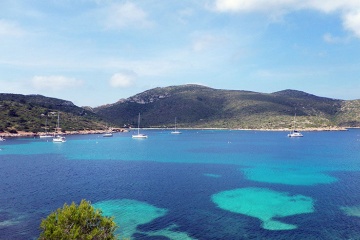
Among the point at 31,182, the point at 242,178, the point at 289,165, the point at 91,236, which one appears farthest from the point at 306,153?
the point at 91,236

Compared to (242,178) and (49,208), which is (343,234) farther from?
(49,208)

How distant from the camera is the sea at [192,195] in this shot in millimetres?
38312

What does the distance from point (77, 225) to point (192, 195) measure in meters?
32.3

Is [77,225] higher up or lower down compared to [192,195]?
higher up

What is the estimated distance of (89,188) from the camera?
58438mm

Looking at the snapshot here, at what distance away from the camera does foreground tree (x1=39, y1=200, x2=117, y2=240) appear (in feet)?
76.8

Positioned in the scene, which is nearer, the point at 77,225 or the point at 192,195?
the point at 77,225

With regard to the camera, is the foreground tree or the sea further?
the sea

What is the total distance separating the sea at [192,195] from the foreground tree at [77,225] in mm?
11452

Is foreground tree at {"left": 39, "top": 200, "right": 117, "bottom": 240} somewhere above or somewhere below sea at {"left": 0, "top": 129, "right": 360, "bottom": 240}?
above

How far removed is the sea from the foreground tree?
11.5 meters

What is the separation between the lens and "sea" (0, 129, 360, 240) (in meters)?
38.3

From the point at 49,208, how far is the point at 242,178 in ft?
139

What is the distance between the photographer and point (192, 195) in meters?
54.5
